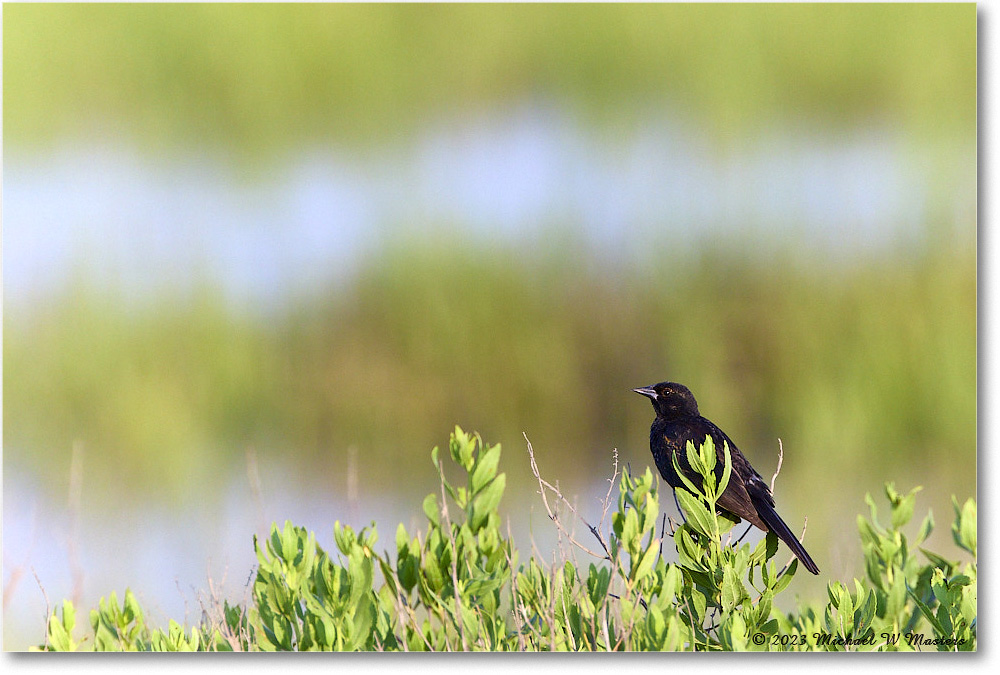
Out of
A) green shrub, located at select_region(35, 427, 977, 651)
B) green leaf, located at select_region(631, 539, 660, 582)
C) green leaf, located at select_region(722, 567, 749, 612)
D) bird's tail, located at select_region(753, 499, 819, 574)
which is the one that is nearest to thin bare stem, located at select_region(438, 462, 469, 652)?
green shrub, located at select_region(35, 427, 977, 651)

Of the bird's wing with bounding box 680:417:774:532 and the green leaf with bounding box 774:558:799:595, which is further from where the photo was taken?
the bird's wing with bounding box 680:417:774:532

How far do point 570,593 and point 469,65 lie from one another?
196cm

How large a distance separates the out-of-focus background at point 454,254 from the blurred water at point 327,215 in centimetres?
1

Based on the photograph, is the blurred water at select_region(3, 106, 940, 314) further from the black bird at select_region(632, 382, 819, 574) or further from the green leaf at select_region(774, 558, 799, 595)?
the green leaf at select_region(774, 558, 799, 595)

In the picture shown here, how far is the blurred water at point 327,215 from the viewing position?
3.27 meters

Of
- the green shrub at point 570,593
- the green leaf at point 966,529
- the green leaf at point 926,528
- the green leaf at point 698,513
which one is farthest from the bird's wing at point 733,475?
the green leaf at point 966,529

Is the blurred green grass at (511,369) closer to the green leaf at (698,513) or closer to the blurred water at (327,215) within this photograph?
the blurred water at (327,215)

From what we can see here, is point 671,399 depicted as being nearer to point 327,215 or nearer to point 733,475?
point 733,475

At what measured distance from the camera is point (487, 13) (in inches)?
131

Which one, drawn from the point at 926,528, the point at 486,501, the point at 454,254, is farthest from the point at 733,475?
the point at 454,254

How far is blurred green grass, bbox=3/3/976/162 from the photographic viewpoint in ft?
10.6

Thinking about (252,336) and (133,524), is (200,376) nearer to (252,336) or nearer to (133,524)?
(252,336)

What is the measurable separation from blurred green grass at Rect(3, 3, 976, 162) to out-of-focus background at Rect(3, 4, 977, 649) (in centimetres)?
1

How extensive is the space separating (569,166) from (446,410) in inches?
42.7
